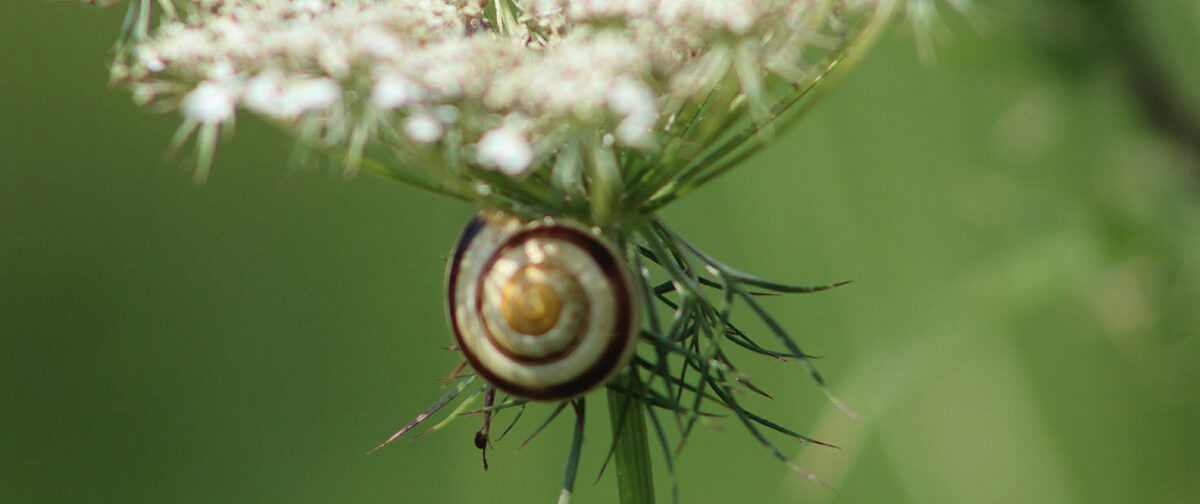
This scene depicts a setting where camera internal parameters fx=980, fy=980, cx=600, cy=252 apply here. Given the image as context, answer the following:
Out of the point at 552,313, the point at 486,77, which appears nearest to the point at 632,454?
the point at 552,313

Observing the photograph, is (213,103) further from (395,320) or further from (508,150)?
(395,320)

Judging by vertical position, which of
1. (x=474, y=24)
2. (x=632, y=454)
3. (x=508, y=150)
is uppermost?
(x=474, y=24)

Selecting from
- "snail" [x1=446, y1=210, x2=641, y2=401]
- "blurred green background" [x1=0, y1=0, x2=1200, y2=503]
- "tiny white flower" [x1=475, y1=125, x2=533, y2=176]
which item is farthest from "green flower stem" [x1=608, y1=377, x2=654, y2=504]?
"blurred green background" [x1=0, y1=0, x2=1200, y2=503]

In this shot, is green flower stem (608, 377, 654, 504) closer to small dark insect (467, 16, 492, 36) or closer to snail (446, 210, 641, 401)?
snail (446, 210, 641, 401)

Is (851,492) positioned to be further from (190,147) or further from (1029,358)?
(190,147)

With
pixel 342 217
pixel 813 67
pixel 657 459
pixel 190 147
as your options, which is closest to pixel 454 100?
pixel 813 67

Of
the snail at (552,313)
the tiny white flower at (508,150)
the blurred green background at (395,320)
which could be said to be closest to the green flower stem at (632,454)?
the snail at (552,313)

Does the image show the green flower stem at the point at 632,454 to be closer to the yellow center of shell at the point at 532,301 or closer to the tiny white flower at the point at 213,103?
the yellow center of shell at the point at 532,301
